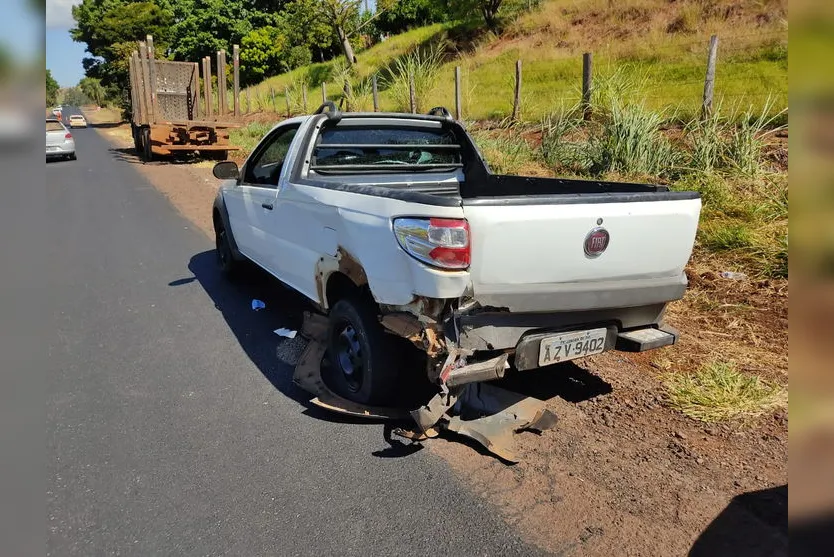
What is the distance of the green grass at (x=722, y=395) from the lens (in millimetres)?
3574

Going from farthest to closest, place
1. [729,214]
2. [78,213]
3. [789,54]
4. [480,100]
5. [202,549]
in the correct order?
[480,100] < [78,213] < [729,214] < [202,549] < [789,54]

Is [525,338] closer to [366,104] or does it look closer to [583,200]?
[583,200]

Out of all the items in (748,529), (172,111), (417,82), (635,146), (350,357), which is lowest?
(748,529)

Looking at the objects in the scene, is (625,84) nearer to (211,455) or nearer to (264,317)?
(264,317)

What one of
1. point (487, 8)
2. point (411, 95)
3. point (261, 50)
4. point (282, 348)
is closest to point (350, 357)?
point (282, 348)

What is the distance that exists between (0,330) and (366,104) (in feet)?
55.2

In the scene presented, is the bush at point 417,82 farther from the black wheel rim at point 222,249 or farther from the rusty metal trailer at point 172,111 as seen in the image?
the black wheel rim at point 222,249

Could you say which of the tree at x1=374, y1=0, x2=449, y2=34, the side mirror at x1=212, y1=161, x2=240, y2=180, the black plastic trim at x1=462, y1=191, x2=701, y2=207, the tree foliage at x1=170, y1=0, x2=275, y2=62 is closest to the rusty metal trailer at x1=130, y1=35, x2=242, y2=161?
the side mirror at x1=212, y1=161, x2=240, y2=180

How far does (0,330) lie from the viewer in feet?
2.47

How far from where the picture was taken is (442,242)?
2893 millimetres

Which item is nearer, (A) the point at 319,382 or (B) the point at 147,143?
(A) the point at 319,382

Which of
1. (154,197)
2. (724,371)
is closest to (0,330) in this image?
(724,371)

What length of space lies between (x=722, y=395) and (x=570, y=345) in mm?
1200

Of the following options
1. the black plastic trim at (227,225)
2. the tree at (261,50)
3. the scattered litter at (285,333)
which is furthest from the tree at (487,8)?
the scattered litter at (285,333)
